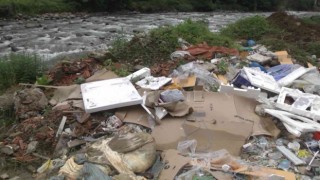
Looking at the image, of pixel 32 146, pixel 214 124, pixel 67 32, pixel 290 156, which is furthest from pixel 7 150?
pixel 67 32

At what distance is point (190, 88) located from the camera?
5562mm

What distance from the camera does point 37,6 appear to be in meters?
19.3

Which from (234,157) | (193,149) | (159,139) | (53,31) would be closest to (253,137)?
(234,157)

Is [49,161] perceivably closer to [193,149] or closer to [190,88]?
[193,149]

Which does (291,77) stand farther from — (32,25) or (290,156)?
(32,25)

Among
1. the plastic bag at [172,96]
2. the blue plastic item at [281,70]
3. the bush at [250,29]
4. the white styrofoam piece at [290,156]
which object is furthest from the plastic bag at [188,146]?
the bush at [250,29]

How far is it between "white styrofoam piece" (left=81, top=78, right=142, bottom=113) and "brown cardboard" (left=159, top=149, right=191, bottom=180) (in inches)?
39.2

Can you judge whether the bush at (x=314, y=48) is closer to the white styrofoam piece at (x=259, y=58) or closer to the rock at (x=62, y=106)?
the white styrofoam piece at (x=259, y=58)

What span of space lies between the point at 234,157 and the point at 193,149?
0.45 metres

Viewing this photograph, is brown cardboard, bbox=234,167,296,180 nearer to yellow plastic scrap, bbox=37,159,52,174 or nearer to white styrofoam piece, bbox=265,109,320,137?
white styrofoam piece, bbox=265,109,320,137

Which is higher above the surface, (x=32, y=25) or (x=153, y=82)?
(x=153, y=82)

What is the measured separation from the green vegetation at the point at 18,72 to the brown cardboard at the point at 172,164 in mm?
3549

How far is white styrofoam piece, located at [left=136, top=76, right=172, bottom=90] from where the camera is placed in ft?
17.9

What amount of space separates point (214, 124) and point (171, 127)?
20.3 inches
